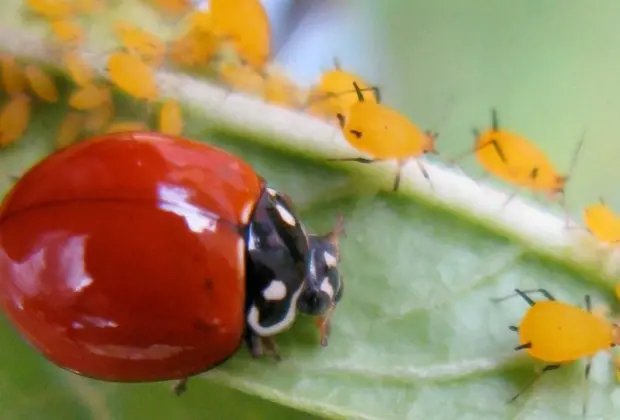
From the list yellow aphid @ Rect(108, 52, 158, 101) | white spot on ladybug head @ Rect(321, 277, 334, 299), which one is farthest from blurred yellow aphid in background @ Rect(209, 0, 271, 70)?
white spot on ladybug head @ Rect(321, 277, 334, 299)

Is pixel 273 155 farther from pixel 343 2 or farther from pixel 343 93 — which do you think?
pixel 343 2

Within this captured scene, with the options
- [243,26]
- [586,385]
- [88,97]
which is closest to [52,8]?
[88,97]

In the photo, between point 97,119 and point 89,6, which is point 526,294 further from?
point 89,6

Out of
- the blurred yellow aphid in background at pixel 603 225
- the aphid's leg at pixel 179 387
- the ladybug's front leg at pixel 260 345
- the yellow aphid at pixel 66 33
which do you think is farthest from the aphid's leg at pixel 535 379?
the yellow aphid at pixel 66 33

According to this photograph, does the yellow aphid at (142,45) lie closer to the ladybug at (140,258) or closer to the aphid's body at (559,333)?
the ladybug at (140,258)

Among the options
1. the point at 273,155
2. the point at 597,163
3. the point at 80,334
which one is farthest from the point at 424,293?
the point at 597,163

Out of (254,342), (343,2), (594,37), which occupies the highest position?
(594,37)
